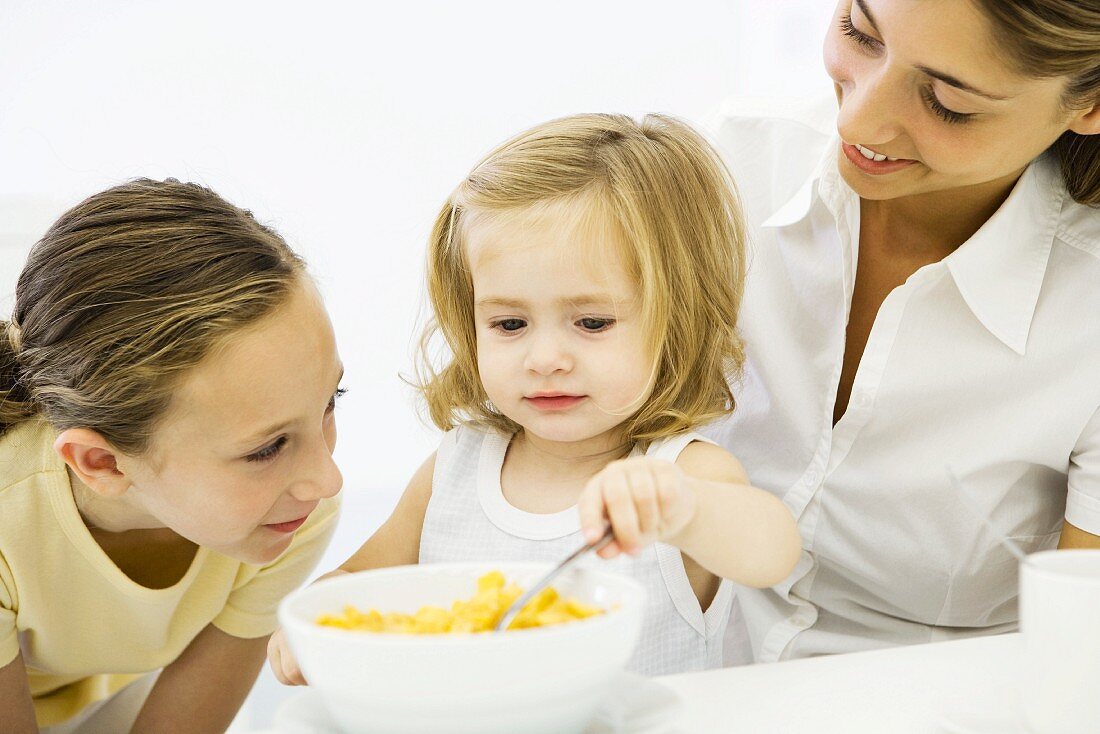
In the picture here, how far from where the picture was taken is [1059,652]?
64 centimetres

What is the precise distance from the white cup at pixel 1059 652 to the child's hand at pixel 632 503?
0.24 m

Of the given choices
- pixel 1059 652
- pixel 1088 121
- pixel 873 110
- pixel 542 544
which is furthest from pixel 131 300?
pixel 1088 121

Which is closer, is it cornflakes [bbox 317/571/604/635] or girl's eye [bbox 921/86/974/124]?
cornflakes [bbox 317/571/604/635]

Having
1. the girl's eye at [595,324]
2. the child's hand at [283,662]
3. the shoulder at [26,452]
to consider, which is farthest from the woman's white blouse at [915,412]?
the shoulder at [26,452]

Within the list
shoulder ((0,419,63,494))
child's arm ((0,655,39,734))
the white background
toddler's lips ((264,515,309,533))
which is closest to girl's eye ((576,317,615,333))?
toddler's lips ((264,515,309,533))

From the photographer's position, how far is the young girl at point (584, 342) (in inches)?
44.3

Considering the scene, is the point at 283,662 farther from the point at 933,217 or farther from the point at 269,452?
the point at 933,217

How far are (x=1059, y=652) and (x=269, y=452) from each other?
0.77m

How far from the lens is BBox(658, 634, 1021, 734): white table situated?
72 cm

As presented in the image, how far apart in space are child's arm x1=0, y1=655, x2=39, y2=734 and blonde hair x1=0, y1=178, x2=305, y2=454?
11.9 inches

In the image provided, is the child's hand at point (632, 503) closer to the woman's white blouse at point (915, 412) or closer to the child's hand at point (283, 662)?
the child's hand at point (283, 662)

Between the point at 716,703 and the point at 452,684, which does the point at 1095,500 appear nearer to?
the point at 716,703

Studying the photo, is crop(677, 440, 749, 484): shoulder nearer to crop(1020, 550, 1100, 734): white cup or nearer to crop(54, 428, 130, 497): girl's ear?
crop(1020, 550, 1100, 734): white cup

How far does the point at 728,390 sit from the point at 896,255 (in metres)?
0.28
